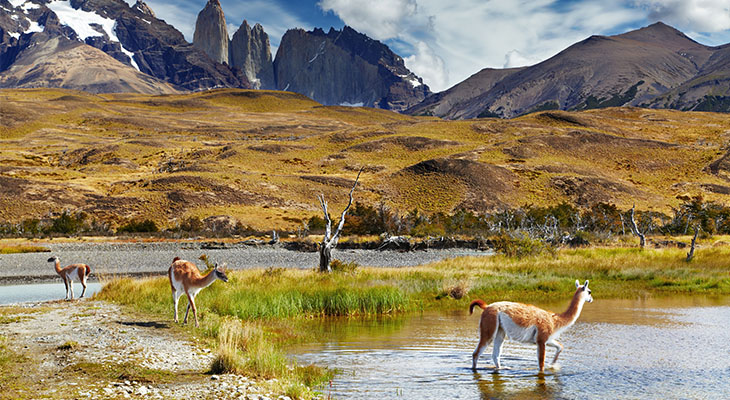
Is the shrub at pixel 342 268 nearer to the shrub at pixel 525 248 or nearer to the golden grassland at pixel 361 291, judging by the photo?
the golden grassland at pixel 361 291

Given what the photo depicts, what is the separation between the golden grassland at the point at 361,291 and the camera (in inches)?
431

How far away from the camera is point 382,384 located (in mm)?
10023

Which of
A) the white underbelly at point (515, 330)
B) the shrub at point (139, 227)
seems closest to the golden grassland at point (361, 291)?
the white underbelly at point (515, 330)

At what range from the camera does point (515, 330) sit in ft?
32.3

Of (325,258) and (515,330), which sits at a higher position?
(325,258)

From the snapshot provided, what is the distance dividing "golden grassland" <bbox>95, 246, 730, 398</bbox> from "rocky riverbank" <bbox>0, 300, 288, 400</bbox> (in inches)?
22.5

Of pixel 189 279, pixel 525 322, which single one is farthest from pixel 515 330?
pixel 189 279

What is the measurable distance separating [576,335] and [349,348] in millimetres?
5767

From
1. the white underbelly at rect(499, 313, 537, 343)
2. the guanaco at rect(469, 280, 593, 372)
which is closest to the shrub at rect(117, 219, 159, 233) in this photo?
the guanaco at rect(469, 280, 593, 372)

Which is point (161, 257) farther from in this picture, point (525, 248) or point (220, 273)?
point (220, 273)

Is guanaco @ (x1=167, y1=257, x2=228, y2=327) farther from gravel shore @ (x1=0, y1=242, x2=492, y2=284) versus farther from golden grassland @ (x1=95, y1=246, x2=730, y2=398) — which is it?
gravel shore @ (x1=0, y1=242, x2=492, y2=284)

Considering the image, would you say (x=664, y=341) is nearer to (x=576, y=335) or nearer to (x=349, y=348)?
(x=576, y=335)

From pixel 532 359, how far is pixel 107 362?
26.2 ft

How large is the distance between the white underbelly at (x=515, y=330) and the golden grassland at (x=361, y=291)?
3.14 metres
